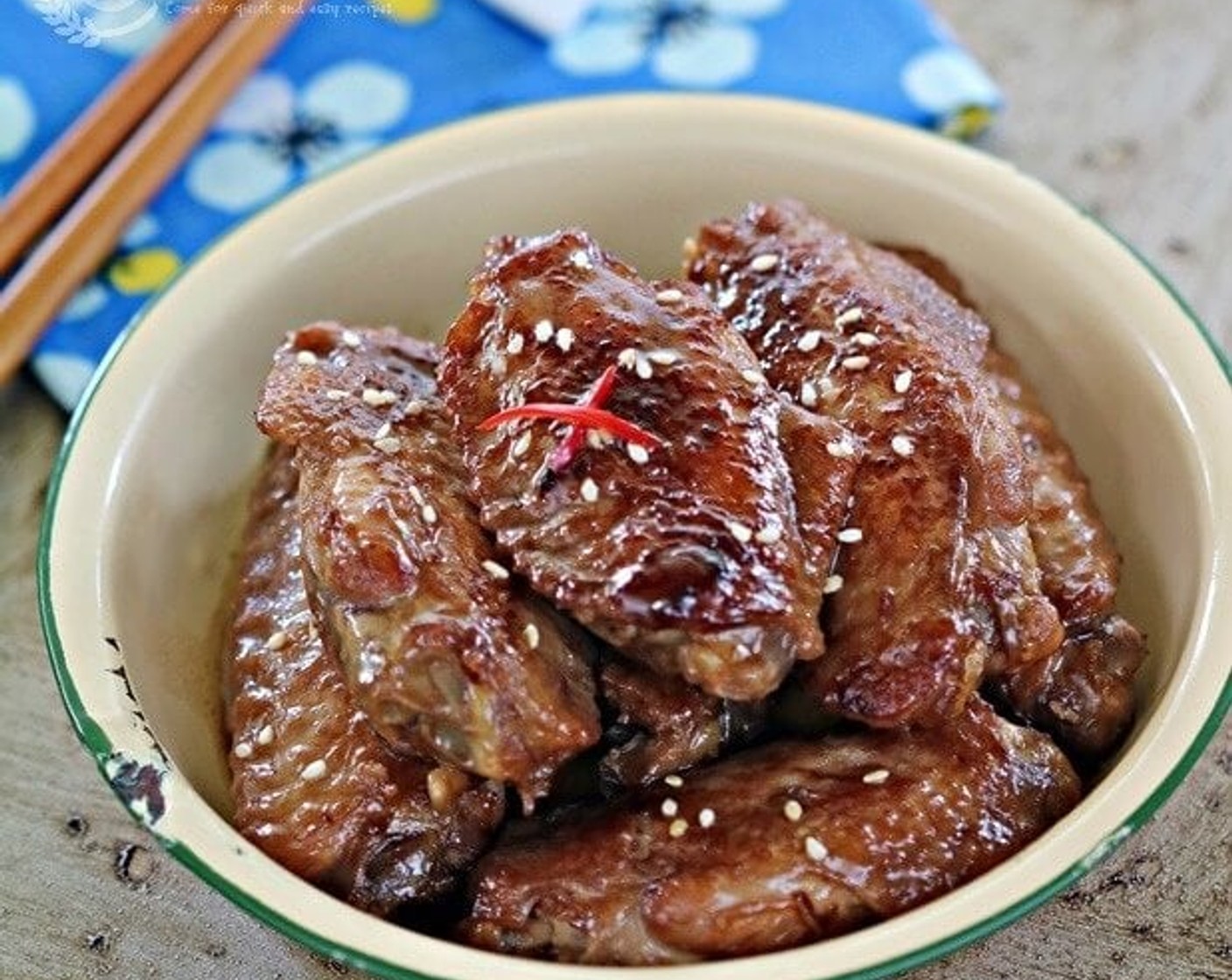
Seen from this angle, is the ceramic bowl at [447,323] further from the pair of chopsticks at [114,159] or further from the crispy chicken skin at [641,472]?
the pair of chopsticks at [114,159]

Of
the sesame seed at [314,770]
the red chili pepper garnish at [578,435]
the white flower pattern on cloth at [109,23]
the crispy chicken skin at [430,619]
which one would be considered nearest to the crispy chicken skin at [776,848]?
the crispy chicken skin at [430,619]

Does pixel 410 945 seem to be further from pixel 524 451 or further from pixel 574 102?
pixel 574 102

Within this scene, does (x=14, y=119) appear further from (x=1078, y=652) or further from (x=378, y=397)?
(x=1078, y=652)

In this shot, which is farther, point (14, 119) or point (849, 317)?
point (14, 119)

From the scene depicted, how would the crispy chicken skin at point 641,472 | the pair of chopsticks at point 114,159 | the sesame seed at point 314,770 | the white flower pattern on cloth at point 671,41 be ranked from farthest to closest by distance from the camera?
1. the white flower pattern on cloth at point 671,41
2. the pair of chopsticks at point 114,159
3. the sesame seed at point 314,770
4. the crispy chicken skin at point 641,472

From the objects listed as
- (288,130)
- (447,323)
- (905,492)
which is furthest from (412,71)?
(905,492)

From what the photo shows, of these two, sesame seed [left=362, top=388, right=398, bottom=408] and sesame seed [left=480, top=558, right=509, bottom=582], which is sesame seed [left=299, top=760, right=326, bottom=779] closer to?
sesame seed [left=480, top=558, right=509, bottom=582]

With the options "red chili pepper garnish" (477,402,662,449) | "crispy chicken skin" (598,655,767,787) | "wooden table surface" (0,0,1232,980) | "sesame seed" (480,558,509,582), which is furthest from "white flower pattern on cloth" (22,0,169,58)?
"crispy chicken skin" (598,655,767,787)

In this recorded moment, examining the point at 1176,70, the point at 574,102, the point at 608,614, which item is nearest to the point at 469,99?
the point at 574,102
